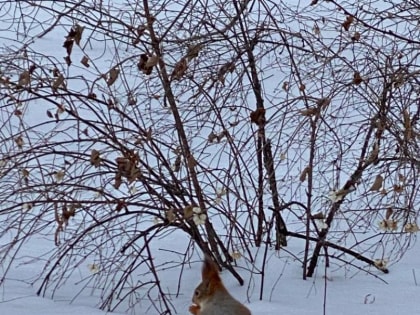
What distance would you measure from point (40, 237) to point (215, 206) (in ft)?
6.03

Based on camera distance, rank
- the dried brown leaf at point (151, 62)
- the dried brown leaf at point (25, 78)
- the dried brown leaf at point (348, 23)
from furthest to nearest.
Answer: the dried brown leaf at point (348, 23)
the dried brown leaf at point (25, 78)
the dried brown leaf at point (151, 62)

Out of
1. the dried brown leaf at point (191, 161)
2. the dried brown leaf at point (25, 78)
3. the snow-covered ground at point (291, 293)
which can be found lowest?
the snow-covered ground at point (291, 293)

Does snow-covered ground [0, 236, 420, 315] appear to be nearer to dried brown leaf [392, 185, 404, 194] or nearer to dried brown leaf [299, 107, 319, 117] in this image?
dried brown leaf [392, 185, 404, 194]

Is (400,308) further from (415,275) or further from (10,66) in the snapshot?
(10,66)

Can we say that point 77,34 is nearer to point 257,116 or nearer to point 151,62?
point 151,62

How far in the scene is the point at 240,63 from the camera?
19.1 ft

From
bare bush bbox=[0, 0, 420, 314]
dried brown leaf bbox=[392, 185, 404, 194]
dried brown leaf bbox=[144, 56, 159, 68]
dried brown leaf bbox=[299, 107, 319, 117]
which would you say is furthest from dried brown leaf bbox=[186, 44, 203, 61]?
dried brown leaf bbox=[392, 185, 404, 194]

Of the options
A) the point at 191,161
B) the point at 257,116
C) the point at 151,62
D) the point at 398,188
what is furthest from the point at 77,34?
the point at 398,188

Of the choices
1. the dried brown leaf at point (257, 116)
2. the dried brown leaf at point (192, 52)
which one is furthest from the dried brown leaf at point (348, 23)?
the dried brown leaf at point (192, 52)

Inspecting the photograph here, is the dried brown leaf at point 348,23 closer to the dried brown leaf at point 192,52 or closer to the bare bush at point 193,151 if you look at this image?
the bare bush at point 193,151

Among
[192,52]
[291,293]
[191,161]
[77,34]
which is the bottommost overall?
[291,293]

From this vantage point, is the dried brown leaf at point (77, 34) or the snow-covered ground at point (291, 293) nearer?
the dried brown leaf at point (77, 34)

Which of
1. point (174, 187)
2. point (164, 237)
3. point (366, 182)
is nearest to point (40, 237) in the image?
point (164, 237)

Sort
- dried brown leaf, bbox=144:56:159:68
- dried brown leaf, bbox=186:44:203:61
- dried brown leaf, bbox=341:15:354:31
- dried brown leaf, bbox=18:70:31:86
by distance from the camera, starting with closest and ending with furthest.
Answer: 1. dried brown leaf, bbox=144:56:159:68
2. dried brown leaf, bbox=18:70:31:86
3. dried brown leaf, bbox=186:44:203:61
4. dried brown leaf, bbox=341:15:354:31
